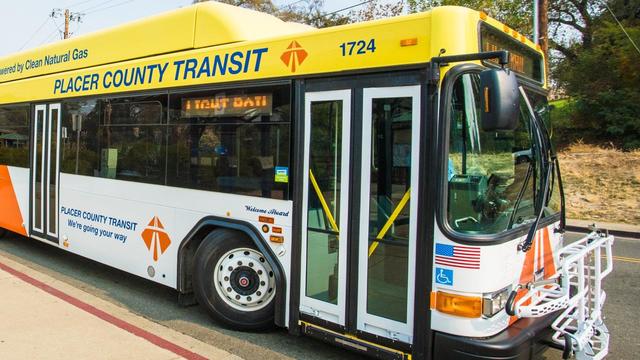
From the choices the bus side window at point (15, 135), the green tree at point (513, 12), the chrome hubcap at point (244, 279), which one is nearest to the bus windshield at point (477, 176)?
the chrome hubcap at point (244, 279)

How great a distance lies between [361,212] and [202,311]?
2627 millimetres

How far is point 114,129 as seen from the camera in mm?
6484

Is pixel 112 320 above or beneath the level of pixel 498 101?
beneath

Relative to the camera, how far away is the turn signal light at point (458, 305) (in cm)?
355

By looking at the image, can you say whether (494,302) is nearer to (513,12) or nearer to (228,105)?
(228,105)

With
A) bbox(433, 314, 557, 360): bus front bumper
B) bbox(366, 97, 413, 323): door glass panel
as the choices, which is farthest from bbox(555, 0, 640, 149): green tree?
bbox(366, 97, 413, 323): door glass panel

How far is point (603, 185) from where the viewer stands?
16.8 m

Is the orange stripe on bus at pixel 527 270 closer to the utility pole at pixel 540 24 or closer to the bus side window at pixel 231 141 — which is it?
the bus side window at pixel 231 141

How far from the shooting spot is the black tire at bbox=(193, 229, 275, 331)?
4.96m

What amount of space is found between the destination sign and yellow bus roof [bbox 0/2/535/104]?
0.18 metres

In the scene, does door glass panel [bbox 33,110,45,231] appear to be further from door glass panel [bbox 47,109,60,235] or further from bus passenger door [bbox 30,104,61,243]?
door glass panel [bbox 47,109,60,235]

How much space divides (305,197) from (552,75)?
84.1 ft

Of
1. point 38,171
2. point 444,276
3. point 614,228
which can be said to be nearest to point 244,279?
point 444,276

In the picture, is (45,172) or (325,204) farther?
(45,172)
